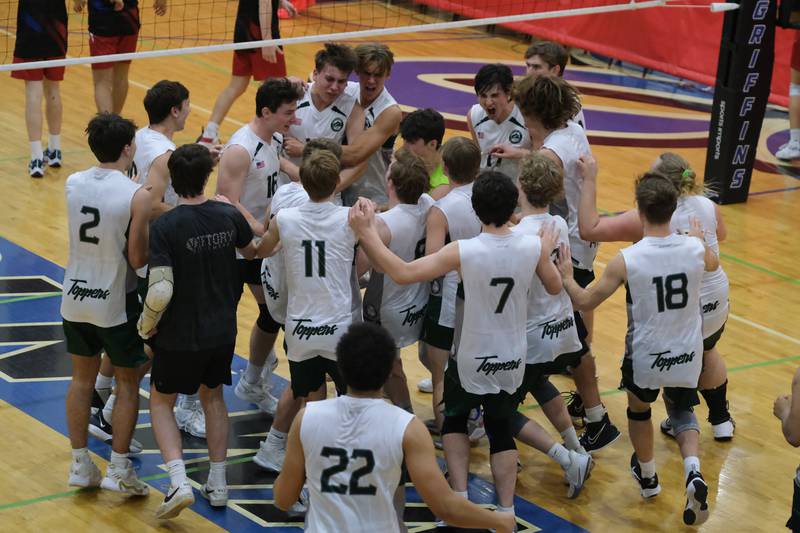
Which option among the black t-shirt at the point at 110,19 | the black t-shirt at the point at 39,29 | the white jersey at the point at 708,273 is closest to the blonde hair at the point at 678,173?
the white jersey at the point at 708,273

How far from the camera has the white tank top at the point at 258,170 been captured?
7297 millimetres

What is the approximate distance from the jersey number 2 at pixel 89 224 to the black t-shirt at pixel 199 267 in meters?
0.40

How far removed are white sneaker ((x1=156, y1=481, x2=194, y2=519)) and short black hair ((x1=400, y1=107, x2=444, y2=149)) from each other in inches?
92.0

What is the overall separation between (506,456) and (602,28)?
465 inches

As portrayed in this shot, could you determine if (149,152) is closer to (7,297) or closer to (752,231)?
(7,297)

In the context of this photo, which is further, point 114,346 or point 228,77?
point 228,77

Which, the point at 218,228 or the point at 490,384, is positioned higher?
the point at 218,228

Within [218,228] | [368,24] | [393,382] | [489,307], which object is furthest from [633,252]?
[368,24]

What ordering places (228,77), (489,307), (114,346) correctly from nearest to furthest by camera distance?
(489,307) → (114,346) → (228,77)

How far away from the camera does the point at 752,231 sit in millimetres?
11656

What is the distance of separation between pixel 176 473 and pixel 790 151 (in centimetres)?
947

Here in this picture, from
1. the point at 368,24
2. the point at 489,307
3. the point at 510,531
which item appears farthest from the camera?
the point at 368,24

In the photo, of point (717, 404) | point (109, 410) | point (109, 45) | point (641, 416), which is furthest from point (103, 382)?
point (109, 45)

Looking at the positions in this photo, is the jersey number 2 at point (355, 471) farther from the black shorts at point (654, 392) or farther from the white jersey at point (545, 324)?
the black shorts at point (654, 392)
